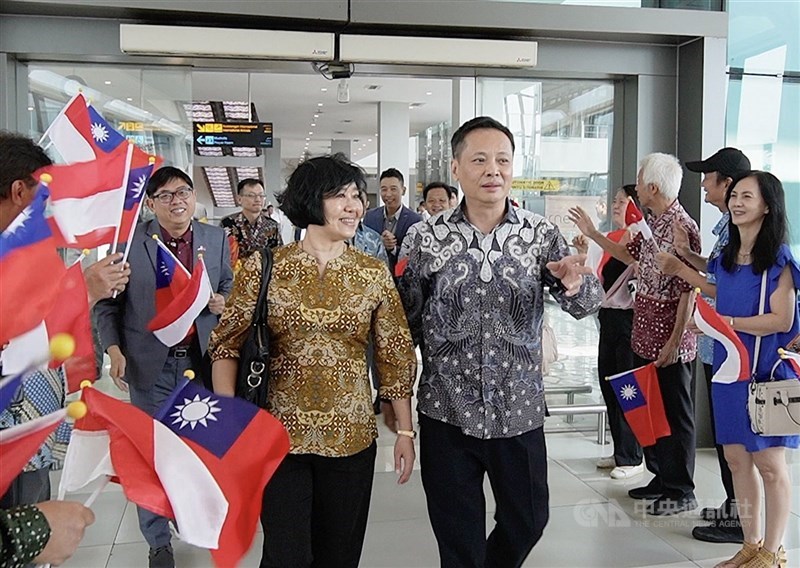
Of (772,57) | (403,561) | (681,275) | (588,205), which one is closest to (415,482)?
(403,561)

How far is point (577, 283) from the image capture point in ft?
8.27

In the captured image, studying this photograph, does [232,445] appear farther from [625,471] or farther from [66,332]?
[625,471]

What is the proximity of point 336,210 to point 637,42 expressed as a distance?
13.2 ft

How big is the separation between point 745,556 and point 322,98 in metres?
10.7

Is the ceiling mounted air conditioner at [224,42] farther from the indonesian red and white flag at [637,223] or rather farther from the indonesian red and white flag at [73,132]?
the indonesian red and white flag at [73,132]

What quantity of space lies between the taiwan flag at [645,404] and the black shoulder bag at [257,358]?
2.46 metres

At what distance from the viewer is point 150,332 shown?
3.50 meters

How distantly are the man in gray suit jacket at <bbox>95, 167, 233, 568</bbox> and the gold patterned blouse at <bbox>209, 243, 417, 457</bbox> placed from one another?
1.08 metres

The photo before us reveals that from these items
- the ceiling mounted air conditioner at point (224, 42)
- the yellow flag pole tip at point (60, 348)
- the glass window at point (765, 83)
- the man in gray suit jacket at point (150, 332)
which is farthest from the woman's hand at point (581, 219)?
the glass window at point (765, 83)

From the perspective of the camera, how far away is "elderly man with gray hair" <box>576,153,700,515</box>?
4.13 metres

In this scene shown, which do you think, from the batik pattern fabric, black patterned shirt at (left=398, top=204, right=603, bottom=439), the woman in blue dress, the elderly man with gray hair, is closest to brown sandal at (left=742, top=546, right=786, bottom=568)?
the woman in blue dress

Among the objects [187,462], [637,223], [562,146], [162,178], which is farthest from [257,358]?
[562,146]

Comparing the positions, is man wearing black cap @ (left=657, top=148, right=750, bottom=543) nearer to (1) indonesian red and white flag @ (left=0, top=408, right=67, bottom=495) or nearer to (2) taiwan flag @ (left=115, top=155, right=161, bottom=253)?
(2) taiwan flag @ (left=115, top=155, right=161, bottom=253)

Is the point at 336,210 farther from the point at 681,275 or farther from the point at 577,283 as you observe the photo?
the point at 681,275
